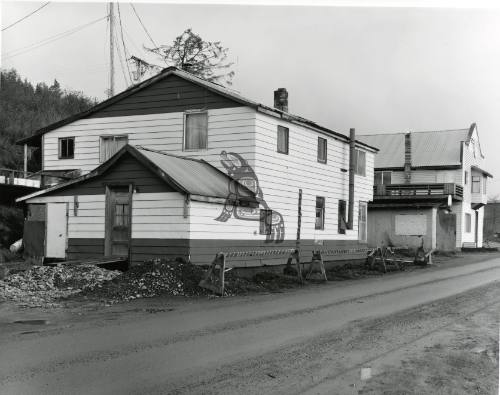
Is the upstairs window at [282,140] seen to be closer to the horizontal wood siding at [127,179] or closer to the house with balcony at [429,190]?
the horizontal wood siding at [127,179]

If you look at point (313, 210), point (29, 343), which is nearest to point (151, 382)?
point (29, 343)

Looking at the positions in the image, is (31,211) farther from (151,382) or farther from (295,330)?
(151,382)

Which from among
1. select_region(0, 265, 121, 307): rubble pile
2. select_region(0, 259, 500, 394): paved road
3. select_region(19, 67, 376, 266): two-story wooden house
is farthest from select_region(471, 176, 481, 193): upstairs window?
select_region(0, 265, 121, 307): rubble pile

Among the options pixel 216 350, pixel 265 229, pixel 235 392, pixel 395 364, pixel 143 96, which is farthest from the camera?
pixel 143 96

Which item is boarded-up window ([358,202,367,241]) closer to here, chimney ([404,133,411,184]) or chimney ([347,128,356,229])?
chimney ([347,128,356,229])

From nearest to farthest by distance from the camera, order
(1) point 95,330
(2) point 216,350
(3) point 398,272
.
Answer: (2) point 216,350 < (1) point 95,330 < (3) point 398,272

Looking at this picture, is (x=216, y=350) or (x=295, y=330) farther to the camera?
(x=295, y=330)

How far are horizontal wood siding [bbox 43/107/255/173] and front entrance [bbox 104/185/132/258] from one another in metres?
3.94

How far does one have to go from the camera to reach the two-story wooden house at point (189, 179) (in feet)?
60.7

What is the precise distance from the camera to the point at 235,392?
6.54 m

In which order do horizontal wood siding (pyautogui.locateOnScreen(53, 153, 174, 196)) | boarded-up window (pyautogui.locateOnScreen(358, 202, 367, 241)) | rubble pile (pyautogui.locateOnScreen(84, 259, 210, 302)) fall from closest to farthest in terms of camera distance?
rubble pile (pyautogui.locateOnScreen(84, 259, 210, 302)) < horizontal wood siding (pyautogui.locateOnScreen(53, 153, 174, 196)) < boarded-up window (pyautogui.locateOnScreen(358, 202, 367, 241))

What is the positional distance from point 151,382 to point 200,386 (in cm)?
57

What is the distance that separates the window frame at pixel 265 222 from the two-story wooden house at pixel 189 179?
40mm

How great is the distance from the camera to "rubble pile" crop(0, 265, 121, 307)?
45.9 feet
